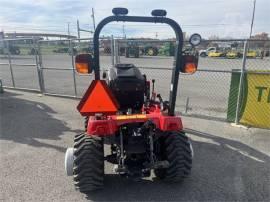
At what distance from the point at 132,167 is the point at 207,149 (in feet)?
7.06

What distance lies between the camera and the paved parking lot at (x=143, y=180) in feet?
11.6

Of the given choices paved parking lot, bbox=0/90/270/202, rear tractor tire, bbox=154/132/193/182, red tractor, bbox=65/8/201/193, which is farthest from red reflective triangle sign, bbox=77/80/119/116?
paved parking lot, bbox=0/90/270/202

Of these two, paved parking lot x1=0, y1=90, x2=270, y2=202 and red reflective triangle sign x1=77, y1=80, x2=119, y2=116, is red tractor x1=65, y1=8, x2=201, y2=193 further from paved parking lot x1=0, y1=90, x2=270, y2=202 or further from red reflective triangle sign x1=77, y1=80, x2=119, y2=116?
paved parking lot x1=0, y1=90, x2=270, y2=202

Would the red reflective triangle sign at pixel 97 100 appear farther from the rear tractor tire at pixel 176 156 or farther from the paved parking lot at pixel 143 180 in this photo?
the paved parking lot at pixel 143 180

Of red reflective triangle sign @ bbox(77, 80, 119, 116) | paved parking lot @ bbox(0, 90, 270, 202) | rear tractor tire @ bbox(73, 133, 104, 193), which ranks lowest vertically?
paved parking lot @ bbox(0, 90, 270, 202)

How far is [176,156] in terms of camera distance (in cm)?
348

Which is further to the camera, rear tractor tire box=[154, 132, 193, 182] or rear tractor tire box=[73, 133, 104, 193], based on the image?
rear tractor tire box=[154, 132, 193, 182]

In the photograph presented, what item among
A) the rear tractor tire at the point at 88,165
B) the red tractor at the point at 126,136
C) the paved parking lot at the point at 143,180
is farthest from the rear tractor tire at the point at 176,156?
the rear tractor tire at the point at 88,165

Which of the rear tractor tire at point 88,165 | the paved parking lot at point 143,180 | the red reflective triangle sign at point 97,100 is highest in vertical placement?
the red reflective triangle sign at point 97,100

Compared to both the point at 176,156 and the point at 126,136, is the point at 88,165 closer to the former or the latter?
the point at 126,136

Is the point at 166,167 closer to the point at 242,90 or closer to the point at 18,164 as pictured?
the point at 18,164

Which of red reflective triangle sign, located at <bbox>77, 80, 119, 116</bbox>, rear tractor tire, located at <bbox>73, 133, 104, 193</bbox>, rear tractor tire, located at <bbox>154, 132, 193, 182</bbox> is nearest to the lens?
red reflective triangle sign, located at <bbox>77, 80, 119, 116</bbox>

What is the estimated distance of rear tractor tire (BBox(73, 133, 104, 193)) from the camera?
10.8 ft

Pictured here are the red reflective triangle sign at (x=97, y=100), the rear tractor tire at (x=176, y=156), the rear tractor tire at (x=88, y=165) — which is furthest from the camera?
the rear tractor tire at (x=176, y=156)
